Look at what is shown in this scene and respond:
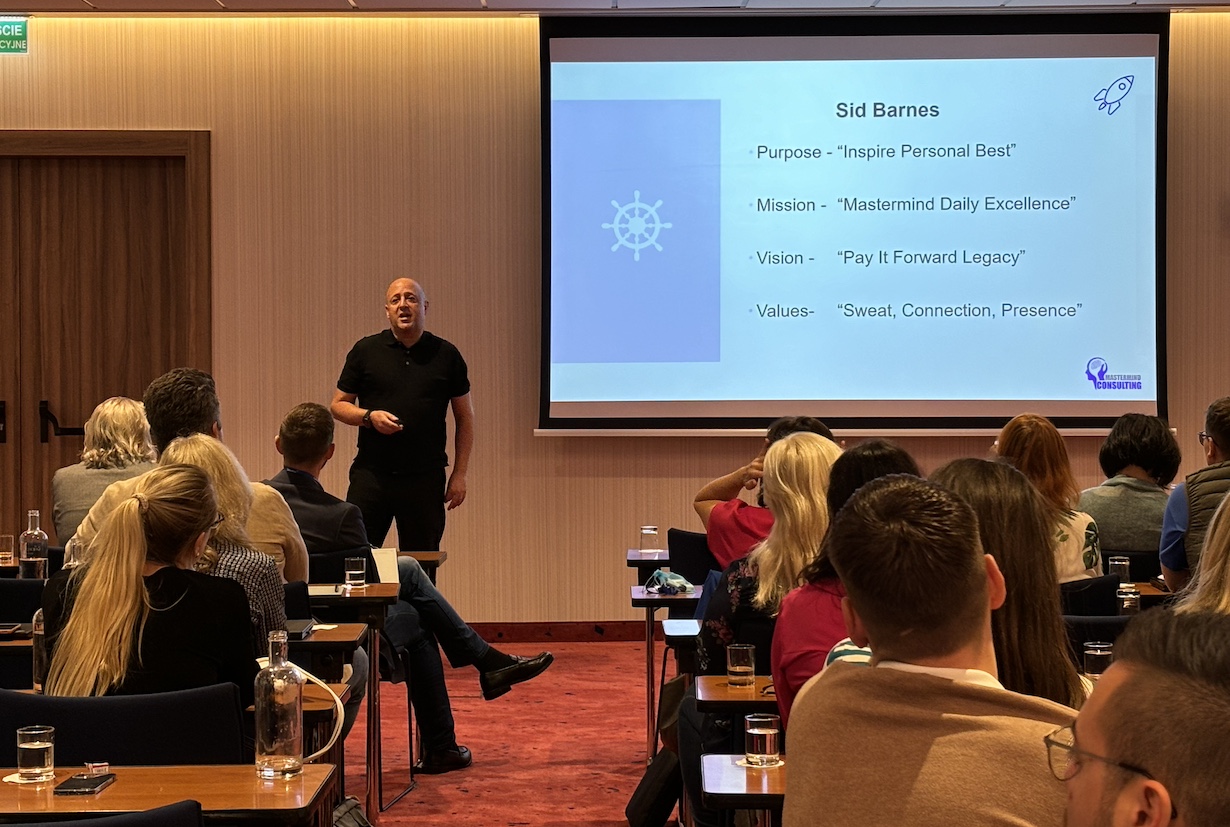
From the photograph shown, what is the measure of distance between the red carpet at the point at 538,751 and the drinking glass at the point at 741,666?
1414mm

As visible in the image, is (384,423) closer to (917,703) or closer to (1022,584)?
(1022,584)

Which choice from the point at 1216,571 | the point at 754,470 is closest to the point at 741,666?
the point at 1216,571

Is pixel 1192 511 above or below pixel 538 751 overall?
above

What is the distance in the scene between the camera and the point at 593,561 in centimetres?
726

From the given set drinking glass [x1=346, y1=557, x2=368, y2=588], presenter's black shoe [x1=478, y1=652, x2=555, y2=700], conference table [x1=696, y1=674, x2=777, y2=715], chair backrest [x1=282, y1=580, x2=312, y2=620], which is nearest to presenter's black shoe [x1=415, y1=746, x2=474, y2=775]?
presenter's black shoe [x1=478, y1=652, x2=555, y2=700]

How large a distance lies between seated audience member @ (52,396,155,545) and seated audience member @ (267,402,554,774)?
20.8 inches

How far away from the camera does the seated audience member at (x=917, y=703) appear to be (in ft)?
4.99

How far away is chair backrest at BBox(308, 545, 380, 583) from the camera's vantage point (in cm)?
444

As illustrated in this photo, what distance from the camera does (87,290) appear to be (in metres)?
7.18

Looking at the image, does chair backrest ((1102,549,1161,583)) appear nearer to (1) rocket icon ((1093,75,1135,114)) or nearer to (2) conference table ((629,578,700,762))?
(2) conference table ((629,578,700,762))

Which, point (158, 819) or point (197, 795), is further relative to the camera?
point (197, 795)

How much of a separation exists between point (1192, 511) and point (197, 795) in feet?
10.3

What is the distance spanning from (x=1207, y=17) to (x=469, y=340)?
4.24 m

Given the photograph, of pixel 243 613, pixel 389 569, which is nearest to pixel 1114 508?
pixel 389 569
